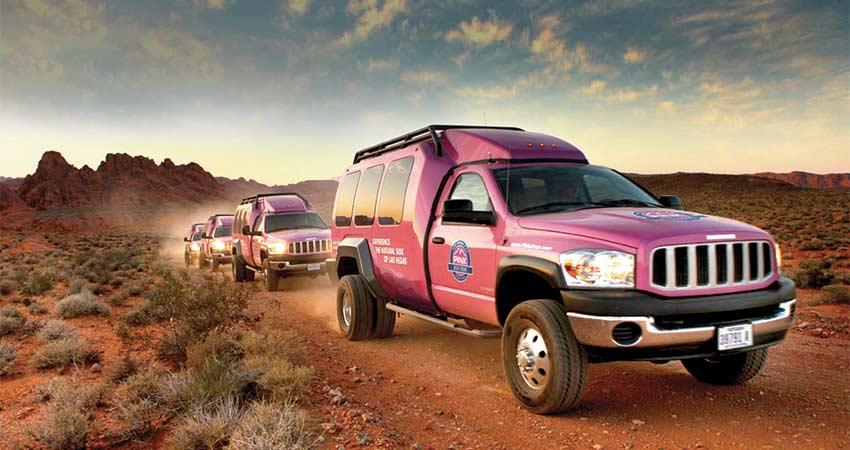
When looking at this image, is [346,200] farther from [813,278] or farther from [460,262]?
[813,278]

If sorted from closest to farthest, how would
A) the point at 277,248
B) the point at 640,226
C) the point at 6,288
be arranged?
the point at 640,226 → the point at 277,248 → the point at 6,288

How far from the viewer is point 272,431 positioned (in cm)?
392

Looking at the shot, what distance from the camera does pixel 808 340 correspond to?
724 centimetres

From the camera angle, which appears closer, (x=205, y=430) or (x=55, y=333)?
(x=205, y=430)

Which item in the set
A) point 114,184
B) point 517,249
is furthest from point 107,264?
point 114,184

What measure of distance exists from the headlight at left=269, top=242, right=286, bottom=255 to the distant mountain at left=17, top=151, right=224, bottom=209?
407 feet

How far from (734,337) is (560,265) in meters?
1.36

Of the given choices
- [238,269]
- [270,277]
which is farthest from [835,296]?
[238,269]

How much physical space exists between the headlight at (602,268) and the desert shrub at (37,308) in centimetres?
1121

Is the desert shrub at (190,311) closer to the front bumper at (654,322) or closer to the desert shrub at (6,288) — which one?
the front bumper at (654,322)

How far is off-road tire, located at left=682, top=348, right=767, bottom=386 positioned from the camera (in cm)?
516

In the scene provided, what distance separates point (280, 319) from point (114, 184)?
139 m

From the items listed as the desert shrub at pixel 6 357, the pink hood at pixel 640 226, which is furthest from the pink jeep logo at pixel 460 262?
the desert shrub at pixel 6 357

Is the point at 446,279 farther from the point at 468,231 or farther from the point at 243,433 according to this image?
the point at 243,433
